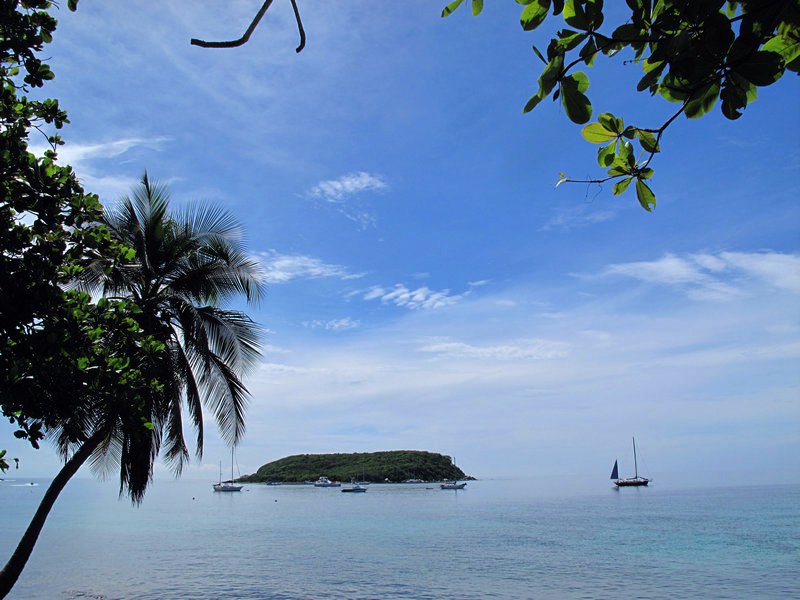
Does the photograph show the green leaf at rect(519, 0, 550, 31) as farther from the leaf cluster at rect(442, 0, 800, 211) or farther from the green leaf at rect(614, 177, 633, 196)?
the green leaf at rect(614, 177, 633, 196)

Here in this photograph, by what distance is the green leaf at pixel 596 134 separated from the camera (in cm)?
214

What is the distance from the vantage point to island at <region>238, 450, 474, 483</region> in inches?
6388

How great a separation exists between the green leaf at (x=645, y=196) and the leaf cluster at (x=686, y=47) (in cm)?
25

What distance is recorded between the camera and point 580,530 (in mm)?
41062

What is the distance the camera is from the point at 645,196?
7.20 feet

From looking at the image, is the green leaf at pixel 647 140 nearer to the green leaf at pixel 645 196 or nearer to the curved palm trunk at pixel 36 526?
the green leaf at pixel 645 196

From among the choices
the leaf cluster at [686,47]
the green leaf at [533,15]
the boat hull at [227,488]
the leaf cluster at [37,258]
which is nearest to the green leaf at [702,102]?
the leaf cluster at [686,47]

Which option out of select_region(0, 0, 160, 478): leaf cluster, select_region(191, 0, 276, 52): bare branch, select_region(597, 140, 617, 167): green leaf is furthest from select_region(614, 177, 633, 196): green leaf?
select_region(0, 0, 160, 478): leaf cluster

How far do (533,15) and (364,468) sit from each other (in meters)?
172

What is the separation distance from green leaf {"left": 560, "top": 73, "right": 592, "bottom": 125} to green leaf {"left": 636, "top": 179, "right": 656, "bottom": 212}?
44 centimetres

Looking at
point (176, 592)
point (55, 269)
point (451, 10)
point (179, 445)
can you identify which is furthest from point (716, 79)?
Answer: point (176, 592)

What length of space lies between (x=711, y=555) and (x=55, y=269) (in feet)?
103

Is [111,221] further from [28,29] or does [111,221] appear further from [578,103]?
[578,103]

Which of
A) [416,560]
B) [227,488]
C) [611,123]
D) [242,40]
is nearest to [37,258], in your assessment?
[242,40]
